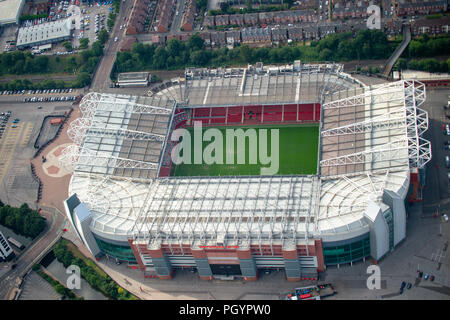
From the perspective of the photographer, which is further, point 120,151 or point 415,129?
point 120,151

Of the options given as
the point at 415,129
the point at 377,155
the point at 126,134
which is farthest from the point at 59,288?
the point at 415,129

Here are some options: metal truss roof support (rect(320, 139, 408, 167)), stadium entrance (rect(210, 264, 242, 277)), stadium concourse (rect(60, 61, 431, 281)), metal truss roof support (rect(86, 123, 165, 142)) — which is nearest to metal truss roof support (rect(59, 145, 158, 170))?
stadium concourse (rect(60, 61, 431, 281))

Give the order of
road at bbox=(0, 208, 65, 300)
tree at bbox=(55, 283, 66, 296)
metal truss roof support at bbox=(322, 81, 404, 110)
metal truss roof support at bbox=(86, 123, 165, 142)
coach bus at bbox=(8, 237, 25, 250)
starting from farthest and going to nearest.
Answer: metal truss roof support at bbox=(86, 123, 165, 142), coach bus at bbox=(8, 237, 25, 250), metal truss roof support at bbox=(322, 81, 404, 110), road at bbox=(0, 208, 65, 300), tree at bbox=(55, 283, 66, 296)

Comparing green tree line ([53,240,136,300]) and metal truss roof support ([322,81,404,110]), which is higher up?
metal truss roof support ([322,81,404,110])

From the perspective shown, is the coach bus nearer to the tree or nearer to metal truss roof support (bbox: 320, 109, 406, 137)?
the tree

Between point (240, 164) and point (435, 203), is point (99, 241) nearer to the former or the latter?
point (240, 164)

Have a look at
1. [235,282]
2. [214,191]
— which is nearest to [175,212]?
[214,191]

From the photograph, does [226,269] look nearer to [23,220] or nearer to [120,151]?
[120,151]
